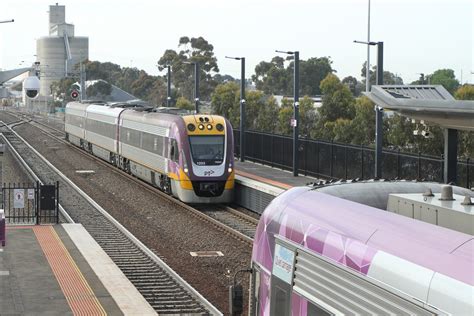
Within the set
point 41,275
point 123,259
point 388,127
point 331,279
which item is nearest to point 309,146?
point 388,127

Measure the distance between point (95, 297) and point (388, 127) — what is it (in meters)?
28.3

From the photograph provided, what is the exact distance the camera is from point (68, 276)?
57.6ft

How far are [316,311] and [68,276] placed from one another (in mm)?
11524

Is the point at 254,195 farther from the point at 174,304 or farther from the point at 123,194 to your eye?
the point at 174,304

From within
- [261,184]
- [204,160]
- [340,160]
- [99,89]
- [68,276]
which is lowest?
[68,276]

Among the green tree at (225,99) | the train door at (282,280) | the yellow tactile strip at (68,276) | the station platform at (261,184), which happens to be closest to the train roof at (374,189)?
the train door at (282,280)

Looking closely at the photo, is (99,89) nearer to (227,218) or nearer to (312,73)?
(312,73)

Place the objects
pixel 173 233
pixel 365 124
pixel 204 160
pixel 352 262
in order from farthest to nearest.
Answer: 1. pixel 365 124
2. pixel 204 160
3. pixel 173 233
4. pixel 352 262

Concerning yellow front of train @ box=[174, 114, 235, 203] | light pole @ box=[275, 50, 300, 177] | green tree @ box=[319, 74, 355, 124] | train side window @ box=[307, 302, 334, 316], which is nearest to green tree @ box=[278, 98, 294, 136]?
green tree @ box=[319, 74, 355, 124]

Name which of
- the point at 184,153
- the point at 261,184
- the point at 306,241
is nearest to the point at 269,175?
the point at 184,153

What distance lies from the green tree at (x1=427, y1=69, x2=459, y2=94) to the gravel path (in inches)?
3097

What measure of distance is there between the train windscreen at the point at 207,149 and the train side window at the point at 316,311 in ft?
73.7

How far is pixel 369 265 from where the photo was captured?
6211 millimetres

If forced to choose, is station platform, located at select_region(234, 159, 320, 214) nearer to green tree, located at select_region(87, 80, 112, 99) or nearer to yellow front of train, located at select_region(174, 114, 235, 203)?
yellow front of train, located at select_region(174, 114, 235, 203)
